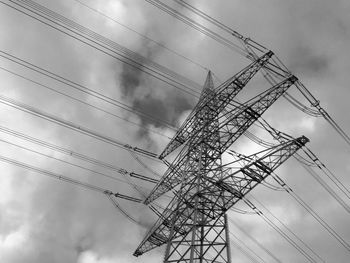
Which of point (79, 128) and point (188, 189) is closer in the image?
point (188, 189)

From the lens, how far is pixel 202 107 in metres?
20.2

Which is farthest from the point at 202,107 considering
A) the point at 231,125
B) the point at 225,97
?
the point at 231,125

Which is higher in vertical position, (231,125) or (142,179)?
(231,125)

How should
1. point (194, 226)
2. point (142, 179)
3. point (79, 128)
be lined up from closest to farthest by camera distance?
point (194, 226), point (79, 128), point (142, 179)

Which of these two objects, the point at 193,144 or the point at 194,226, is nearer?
the point at 194,226

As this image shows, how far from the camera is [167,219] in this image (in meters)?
16.4

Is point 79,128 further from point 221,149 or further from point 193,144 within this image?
point 221,149

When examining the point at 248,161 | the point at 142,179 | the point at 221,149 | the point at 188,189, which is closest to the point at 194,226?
the point at 188,189

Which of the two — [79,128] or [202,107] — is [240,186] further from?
[79,128]

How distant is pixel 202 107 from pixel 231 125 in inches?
118

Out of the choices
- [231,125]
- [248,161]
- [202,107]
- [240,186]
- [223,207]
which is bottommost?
[223,207]

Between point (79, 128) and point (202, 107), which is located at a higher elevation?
point (202, 107)

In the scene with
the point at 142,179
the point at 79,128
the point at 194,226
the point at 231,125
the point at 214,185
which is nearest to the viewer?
the point at 194,226

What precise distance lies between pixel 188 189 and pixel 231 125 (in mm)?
4199
